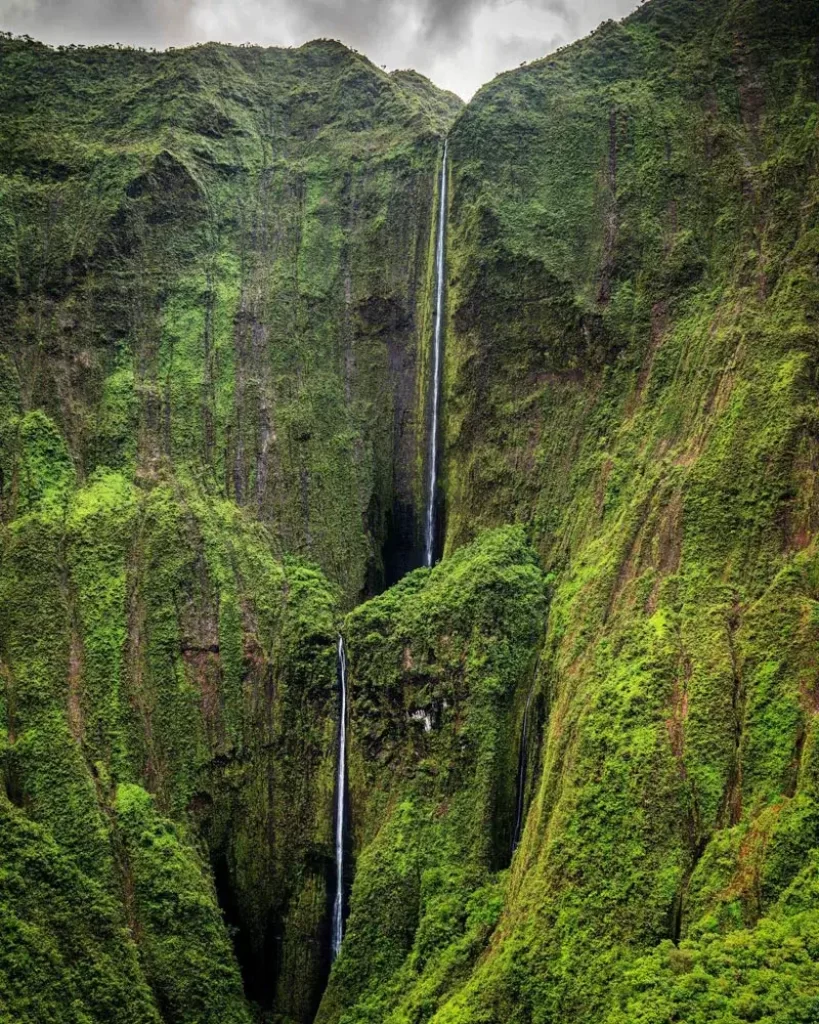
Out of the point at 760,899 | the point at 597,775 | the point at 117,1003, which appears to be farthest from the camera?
the point at 117,1003

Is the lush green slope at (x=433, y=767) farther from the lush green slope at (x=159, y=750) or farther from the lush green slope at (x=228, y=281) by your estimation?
the lush green slope at (x=228, y=281)

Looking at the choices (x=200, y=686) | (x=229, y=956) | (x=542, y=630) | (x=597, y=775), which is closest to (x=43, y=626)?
(x=200, y=686)

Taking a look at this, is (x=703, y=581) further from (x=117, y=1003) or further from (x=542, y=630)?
(x=117, y=1003)

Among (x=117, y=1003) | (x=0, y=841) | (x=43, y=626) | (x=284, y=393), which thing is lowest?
(x=117, y=1003)

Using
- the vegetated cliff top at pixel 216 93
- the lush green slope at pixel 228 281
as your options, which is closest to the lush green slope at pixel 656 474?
the lush green slope at pixel 228 281

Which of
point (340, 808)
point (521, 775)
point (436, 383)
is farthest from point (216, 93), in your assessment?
point (521, 775)

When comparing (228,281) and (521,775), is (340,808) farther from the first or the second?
(228,281)

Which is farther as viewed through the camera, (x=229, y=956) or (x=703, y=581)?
(x=229, y=956)
